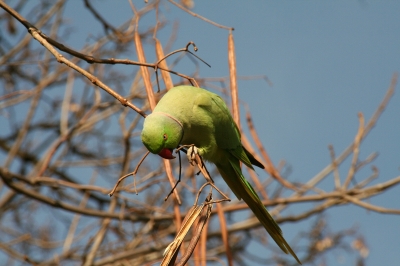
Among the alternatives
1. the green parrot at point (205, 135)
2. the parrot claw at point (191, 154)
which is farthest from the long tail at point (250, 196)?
the parrot claw at point (191, 154)

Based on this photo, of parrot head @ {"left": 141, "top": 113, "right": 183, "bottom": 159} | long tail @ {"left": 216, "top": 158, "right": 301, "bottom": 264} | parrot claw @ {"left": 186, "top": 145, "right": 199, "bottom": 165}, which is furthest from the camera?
long tail @ {"left": 216, "top": 158, "right": 301, "bottom": 264}

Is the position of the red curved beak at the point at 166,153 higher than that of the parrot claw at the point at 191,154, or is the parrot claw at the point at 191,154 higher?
the parrot claw at the point at 191,154

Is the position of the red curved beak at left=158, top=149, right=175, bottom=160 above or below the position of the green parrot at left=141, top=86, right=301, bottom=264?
below

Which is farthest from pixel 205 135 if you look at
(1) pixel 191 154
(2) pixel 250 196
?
(2) pixel 250 196

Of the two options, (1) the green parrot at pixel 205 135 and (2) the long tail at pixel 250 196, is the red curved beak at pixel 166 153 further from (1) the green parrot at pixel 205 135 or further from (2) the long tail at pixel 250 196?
(2) the long tail at pixel 250 196

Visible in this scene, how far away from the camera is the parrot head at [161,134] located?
219cm

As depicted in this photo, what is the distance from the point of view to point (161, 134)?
220 centimetres

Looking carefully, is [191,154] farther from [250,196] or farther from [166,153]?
[250,196]

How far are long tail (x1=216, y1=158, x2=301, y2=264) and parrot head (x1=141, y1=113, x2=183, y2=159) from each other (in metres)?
0.60

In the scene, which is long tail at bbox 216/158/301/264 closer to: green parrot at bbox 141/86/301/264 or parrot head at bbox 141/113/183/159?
green parrot at bbox 141/86/301/264

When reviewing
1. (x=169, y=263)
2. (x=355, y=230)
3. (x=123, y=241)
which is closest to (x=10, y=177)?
(x=123, y=241)

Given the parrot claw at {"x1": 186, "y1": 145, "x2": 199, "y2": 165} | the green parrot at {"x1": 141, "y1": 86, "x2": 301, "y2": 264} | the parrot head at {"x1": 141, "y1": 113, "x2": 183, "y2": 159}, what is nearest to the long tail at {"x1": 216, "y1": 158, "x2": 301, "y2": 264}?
the green parrot at {"x1": 141, "y1": 86, "x2": 301, "y2": 264}

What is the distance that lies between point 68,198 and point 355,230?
141 inches

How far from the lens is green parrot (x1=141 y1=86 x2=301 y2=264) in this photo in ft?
7.35
